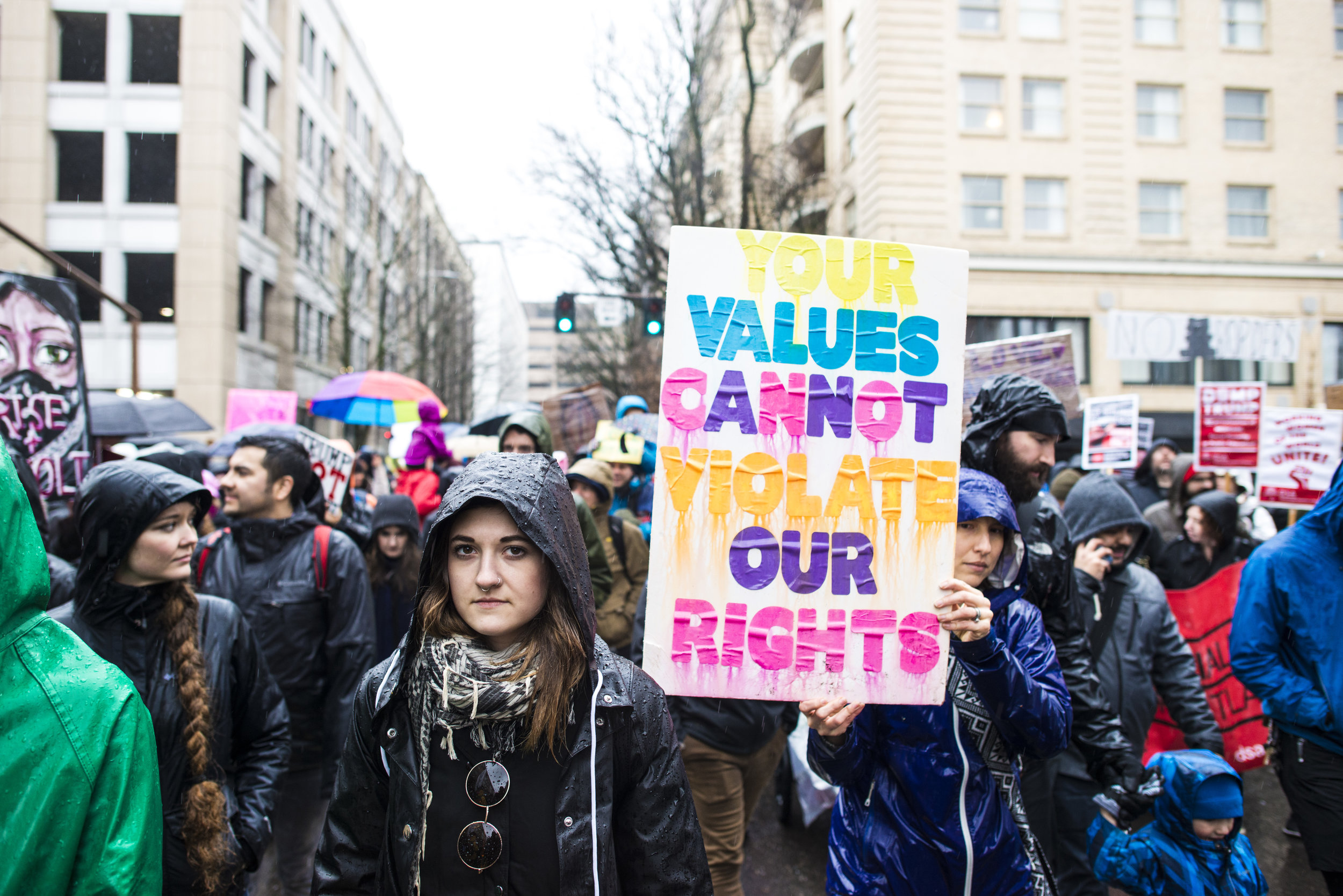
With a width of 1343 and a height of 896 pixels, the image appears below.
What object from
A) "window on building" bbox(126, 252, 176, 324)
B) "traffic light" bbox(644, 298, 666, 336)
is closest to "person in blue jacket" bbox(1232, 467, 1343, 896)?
"traffic light" bbox(644, 298, 666, 336)

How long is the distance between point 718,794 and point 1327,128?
29628 mm

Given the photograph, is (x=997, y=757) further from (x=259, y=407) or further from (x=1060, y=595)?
(x=259, y=407)

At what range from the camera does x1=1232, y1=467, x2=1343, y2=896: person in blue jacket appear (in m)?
2.68

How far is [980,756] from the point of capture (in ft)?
6.90

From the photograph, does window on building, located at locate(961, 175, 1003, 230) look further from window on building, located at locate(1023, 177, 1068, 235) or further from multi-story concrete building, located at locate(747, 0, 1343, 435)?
window on building, located at locate(1023, 177, 1068, 235)


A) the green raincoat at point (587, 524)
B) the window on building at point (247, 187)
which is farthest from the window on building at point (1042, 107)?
the window on building at point (247, 187)

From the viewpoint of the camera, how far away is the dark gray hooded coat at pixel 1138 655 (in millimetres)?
3193

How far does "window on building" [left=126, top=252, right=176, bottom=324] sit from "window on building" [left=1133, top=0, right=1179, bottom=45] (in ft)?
95.8

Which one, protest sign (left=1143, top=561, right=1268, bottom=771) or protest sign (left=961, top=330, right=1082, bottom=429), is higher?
protest sign (left=961, top=330, right=1082, bottom=429)

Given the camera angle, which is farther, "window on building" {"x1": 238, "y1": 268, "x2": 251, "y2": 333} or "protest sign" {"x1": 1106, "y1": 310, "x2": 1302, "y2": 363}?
"window on building" {"x1": 238, "y1": 268, "x2": 251, "y2": 333}

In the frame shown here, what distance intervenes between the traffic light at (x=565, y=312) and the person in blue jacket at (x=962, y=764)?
11.3 m

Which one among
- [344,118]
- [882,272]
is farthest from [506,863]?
[344,118]

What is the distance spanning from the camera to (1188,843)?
2.65m

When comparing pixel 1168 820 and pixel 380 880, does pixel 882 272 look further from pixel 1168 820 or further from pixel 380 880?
pixel 1168 820
